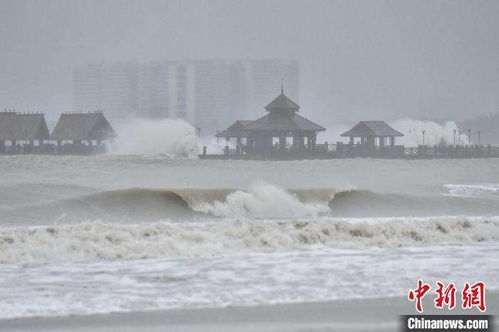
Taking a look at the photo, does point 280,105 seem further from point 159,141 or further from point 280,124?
point 159,141

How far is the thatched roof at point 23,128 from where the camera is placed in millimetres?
94625

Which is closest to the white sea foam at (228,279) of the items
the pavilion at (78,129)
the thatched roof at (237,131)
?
the thatched roof at (237,131)

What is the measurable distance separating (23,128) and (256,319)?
292 feet

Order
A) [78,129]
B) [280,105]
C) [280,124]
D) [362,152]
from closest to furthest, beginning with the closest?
1. [280,105]
2. [280,124]
3. [362,152]
4. [78,129]

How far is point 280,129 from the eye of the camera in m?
74.9

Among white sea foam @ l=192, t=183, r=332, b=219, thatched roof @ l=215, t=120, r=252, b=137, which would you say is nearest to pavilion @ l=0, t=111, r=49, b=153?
thatched roof @ l=215, t=120, r=252, b=137

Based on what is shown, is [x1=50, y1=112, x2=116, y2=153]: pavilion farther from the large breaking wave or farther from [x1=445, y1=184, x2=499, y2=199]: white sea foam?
the large breaking wave

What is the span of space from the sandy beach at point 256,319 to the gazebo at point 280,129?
6430cm

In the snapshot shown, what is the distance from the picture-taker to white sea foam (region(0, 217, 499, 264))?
16.4 metres

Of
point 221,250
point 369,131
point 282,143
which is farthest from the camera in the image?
point 369,131

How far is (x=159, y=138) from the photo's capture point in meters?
116

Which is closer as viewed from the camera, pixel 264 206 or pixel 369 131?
pixel 264 206

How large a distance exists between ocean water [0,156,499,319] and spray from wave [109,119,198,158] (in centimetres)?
7324

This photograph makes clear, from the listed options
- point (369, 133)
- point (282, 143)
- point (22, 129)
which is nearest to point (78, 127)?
point (22, 129)
